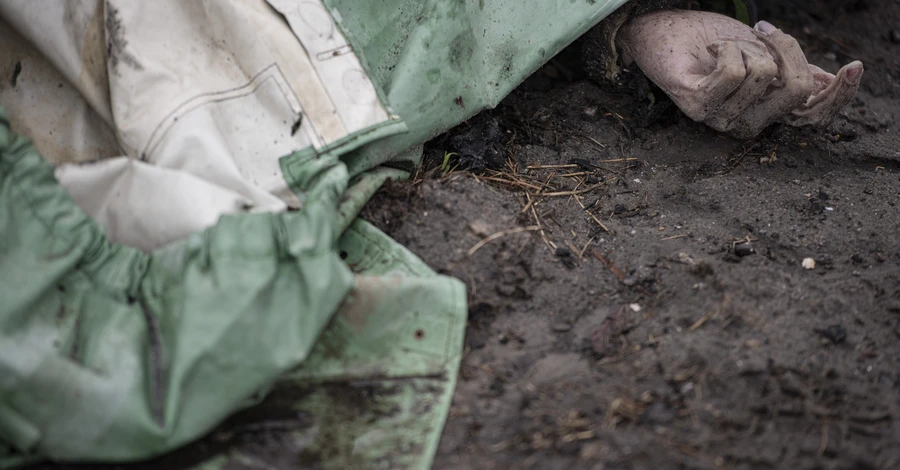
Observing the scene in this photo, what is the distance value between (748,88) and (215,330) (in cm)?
167

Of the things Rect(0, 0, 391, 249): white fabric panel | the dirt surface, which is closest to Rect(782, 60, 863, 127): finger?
the dirt surface

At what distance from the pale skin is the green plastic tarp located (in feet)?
3.57

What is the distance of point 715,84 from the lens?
2074 millimetres

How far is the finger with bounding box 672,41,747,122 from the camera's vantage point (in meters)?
2.04

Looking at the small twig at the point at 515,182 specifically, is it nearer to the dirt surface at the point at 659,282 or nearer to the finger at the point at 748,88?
the dirt surface at the point at 659,282

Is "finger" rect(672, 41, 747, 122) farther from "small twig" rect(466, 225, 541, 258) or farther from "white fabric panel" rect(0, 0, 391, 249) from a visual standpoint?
"white fabric panel" rect(0, 0, 391, 249)

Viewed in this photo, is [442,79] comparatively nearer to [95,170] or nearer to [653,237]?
[653,237]

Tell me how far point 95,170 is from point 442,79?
0.96 m

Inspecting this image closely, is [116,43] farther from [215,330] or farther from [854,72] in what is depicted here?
[854,72]

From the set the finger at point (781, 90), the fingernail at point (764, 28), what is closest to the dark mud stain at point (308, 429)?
the finger at point (781, 90)

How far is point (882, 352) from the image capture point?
1627 millimetres

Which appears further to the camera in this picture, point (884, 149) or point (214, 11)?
→ point (884, 149)

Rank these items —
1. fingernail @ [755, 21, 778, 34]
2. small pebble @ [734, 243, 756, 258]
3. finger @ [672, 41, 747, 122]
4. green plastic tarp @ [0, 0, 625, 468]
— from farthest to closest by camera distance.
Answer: fingernail @ [755, 21, 778, 34], finger @ [672, 41, 747, 122], small pebble @ [734, 243, 756, 258], green plastic tarp @ [0, 0, 625, 468]

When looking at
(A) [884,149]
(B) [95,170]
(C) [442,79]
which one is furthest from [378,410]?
(A) [884,149]
